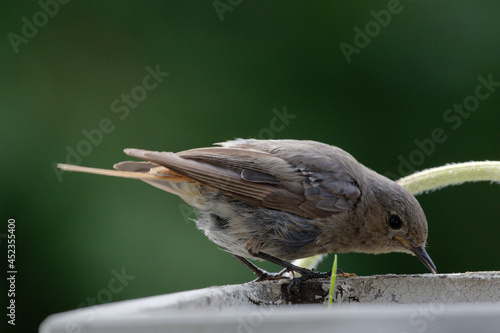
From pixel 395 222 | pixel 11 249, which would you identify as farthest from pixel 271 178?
pixel 11 249

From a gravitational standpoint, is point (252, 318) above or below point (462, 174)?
below

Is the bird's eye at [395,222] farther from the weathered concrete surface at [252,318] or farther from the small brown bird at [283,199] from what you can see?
the weathered concrete surface at [252,318]

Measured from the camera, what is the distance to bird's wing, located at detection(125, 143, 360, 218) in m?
3.26

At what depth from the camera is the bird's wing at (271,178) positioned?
326 cm

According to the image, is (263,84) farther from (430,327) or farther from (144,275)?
(430,327)

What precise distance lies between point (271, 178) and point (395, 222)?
755 mm

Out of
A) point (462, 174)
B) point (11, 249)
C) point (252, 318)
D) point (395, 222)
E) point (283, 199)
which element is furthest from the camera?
point (11, 249)

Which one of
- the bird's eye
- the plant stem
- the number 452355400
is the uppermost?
the number 452355400

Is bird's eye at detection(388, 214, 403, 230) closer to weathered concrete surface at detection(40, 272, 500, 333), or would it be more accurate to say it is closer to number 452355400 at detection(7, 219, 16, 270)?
weathered concrete surface at detection(40, 272, 500, 333)

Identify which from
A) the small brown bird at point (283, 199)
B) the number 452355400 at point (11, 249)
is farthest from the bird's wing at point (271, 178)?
the number 452355400 at point (11, 249)

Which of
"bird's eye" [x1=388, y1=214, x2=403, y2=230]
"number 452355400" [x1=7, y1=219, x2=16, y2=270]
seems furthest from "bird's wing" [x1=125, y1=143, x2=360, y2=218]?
"number 452355400" [x1=7, y1=219, x2=16, y2=270]

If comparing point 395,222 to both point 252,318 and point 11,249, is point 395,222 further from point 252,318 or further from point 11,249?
point 252,318

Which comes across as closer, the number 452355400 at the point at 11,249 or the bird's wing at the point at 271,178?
the bird's wing at the point at 271,178

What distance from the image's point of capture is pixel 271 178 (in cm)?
335
